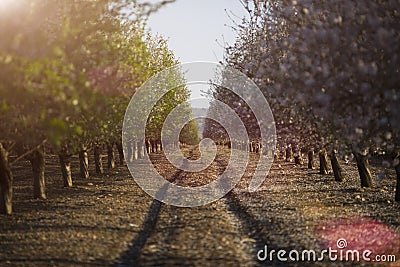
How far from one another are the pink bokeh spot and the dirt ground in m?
0.04

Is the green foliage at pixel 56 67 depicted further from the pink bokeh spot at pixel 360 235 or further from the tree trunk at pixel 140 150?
the tree trunk at pixel 140 150

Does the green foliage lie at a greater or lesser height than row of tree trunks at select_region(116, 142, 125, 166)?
greater

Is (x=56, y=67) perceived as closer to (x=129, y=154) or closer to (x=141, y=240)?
(x=141, y=240)

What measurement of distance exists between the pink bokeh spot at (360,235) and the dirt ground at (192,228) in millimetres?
35

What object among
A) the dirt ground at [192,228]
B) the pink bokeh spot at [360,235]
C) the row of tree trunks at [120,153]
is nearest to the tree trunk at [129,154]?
the row of tree trunks at [120,153]

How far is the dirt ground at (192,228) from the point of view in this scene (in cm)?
1528

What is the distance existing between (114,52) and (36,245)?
6.92 metres

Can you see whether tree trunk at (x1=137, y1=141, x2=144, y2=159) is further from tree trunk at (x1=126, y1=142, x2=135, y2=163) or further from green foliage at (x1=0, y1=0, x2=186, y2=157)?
green foliage at (x1=0, y1=0, x2=186, y2=157)

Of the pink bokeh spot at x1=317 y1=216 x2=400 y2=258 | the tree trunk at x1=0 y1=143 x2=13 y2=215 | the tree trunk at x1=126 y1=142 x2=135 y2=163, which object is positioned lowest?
the pink bokeh spot at x1=317 y1=216 x2=400 y2=258

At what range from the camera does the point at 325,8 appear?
17.6 meters

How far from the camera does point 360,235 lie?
18422mm

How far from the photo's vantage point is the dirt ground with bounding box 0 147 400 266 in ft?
50.1

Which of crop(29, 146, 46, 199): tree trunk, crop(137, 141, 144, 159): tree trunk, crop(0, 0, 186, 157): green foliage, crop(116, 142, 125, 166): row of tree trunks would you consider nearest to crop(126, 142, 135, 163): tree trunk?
crop(116, 142, 125, 166): row of tree trunks

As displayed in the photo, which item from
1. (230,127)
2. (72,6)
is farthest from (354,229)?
(230,127)
